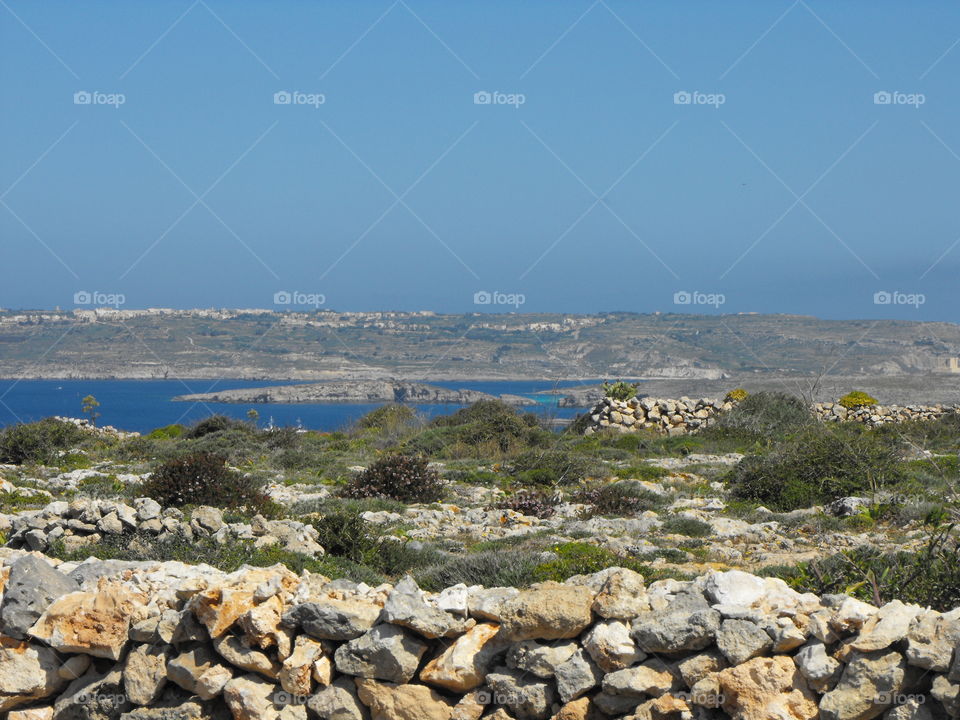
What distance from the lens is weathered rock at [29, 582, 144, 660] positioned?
5797mm

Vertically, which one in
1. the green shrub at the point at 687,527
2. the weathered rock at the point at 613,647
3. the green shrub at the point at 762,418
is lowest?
the weathered rock at the point at 613,647

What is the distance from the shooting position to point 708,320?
88.6 metres

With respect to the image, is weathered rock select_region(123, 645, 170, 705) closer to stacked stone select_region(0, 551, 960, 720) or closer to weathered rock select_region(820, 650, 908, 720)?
stacked stone select_region(0, 551, 960, 720)

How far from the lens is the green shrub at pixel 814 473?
13328 mm

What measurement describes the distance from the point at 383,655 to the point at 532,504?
7.75 meters

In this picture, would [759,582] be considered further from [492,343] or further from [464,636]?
[492,343]

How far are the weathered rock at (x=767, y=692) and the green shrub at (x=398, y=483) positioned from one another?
9.40m

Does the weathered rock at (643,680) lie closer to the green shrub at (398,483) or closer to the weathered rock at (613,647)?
the weathered rock at (613,647)

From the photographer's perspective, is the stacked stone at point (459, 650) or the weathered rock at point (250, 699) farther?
the weathered rock at point (250, 699)

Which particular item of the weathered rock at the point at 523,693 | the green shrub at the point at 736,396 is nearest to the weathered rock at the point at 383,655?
the weathered rock at the point at 523,693

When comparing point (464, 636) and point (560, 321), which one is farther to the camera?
point (560, 321)

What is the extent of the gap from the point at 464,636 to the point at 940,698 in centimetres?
250

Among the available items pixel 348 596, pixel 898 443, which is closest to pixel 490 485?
pixel 898 443

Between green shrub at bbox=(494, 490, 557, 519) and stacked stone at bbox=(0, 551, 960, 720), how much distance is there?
22.2ft
